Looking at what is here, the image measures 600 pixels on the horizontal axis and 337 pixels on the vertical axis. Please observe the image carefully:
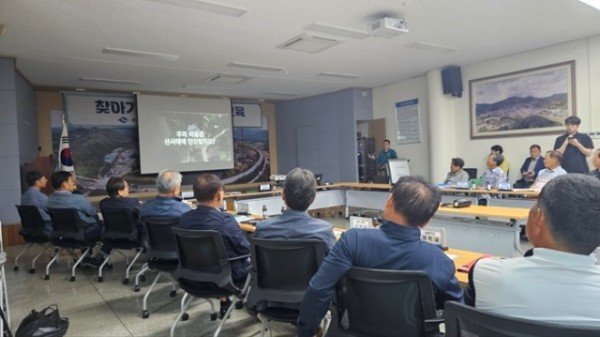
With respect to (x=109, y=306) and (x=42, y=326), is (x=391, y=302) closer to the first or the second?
(x=42, y=326)

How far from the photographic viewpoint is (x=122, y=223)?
149 inches

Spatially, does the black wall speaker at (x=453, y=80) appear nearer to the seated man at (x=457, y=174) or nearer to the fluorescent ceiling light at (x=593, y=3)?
the seated man at (x=457, y=174)

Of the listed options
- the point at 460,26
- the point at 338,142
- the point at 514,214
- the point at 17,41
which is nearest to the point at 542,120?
the point at 460,26

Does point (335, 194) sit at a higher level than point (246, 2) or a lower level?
lower

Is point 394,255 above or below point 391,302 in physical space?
above

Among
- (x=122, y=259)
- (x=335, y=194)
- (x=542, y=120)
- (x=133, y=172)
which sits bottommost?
(x=122, y=259)

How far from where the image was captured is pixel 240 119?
989 centimetres

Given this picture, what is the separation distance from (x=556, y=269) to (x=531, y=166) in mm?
6060

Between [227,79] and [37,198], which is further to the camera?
[227,79]

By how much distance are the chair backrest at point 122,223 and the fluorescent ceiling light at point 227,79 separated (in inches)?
155

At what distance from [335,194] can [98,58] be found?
4508mm

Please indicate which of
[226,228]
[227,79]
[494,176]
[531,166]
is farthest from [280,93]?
[226,228]

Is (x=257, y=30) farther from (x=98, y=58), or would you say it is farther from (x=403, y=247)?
(x=403, y=247)

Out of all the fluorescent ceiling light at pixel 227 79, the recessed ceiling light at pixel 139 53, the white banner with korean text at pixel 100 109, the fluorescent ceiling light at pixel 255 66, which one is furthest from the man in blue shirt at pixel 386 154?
the white banner with korean text at pixel 100 109
